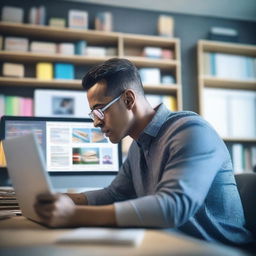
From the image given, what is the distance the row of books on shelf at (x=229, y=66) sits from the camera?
12.5 ft

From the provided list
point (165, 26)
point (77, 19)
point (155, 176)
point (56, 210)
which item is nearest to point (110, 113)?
point (155, 176)

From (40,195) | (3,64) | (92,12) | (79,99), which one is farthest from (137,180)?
(92,12)

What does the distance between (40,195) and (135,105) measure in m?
0.56

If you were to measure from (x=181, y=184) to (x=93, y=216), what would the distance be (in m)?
0.22

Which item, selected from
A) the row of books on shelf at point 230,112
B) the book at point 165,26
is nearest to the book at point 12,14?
the book at point 165,26

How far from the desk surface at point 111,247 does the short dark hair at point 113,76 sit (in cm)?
62

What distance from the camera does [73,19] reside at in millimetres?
3586

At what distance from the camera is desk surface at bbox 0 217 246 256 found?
59 cm

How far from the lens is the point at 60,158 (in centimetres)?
162

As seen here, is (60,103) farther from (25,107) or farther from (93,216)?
(93,216)

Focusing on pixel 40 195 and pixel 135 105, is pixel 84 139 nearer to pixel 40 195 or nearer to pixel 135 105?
pixel 135 105

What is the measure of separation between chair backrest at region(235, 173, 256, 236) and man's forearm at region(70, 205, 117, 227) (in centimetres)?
62

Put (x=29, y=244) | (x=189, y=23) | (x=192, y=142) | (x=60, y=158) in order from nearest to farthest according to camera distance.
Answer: (x=29, y=244)
(x=192, y=142)
(x=60, y=158)
(x=189, y=23)

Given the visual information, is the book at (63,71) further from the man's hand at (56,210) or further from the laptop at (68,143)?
the man's hand at (56,210)
